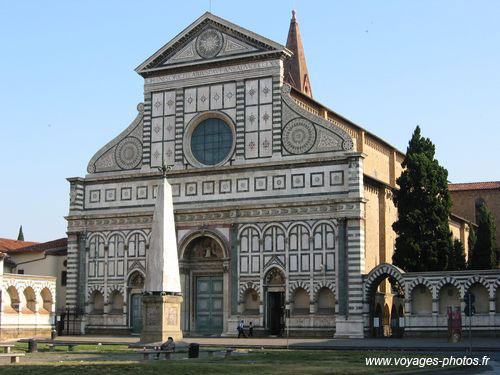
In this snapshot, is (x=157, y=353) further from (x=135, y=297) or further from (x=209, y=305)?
(x=135, y=297)

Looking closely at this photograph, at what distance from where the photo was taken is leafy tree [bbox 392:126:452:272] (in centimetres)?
4762

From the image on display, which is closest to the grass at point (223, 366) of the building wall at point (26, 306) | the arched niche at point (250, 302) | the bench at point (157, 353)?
the bench at point (157, 353)

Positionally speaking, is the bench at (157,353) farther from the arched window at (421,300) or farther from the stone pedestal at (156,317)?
the arched window at (421,300)

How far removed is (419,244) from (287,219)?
743 centimetres

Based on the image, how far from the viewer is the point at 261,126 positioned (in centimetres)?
5000

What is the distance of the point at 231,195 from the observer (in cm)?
4994

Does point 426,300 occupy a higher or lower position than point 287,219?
lower

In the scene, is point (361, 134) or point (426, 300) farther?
point (361, 134)

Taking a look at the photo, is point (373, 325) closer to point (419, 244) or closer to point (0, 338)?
point (419, 244)

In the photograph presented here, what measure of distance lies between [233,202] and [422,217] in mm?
10760

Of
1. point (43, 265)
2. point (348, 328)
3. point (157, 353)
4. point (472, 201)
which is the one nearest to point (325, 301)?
point (348, 328)

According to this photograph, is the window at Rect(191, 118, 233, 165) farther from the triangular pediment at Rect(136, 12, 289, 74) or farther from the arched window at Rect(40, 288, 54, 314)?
the arched window at Rect(40, 288, 54, 314)

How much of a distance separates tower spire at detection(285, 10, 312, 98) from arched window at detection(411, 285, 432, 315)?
2889 centimetres

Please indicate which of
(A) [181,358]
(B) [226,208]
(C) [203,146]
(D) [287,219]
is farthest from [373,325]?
(A) [181,358]
